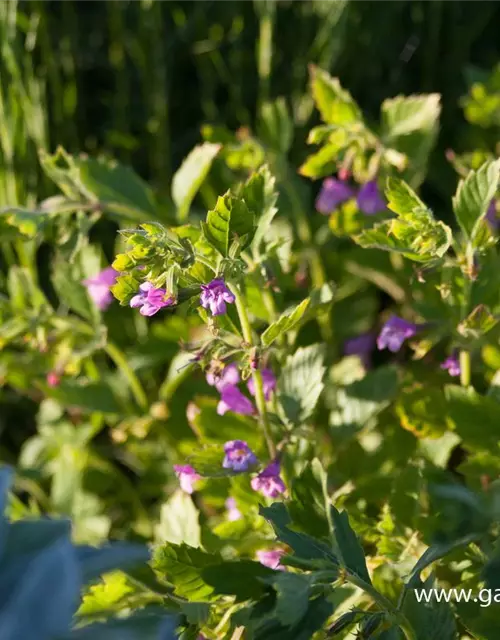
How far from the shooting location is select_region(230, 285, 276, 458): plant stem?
802 millimetres

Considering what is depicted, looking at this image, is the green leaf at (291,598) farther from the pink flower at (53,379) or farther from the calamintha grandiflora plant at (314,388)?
the pink flower at (53,379)

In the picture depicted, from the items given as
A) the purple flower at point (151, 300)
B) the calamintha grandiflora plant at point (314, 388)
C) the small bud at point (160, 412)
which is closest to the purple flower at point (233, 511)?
the calamintha grandiflora plant at point (314, 388)

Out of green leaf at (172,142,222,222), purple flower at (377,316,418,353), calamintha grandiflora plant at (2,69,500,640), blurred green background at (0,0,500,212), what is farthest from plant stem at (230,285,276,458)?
blurred green background at (0,0,500,212)

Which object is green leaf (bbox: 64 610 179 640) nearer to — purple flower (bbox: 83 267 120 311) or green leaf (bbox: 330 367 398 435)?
green leaf (bbox: 330 367 398 435)

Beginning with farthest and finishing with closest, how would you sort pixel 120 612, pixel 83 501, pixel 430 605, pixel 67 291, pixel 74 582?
1. pixel 83 501
2. pixel 67 291
3. pixel 120 612
4. pixel 430 605
5. pixel 74 582

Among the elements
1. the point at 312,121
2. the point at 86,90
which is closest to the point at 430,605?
the point at 312,121

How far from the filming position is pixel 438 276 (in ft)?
3.53

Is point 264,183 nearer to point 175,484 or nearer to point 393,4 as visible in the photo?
point 175,484

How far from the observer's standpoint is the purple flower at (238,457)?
875 millimetres

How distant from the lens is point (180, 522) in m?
0.99

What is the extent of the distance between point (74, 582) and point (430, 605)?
385mm

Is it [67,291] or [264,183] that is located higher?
[264,183]

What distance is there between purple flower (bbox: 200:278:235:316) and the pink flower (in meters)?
0.58

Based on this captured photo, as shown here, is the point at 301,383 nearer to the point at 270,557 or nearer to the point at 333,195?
the point at 270,557
